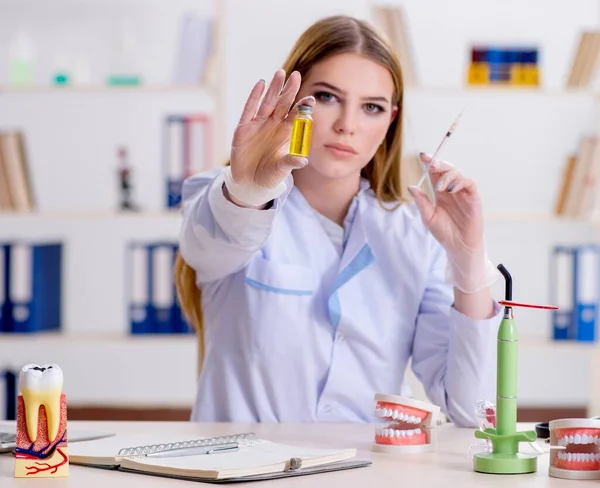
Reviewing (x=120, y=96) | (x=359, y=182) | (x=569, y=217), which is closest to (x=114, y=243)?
(x=120, y=96)

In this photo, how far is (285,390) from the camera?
1.85 metres

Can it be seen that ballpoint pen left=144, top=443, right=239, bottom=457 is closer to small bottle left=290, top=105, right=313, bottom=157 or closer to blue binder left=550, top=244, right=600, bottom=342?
small bottle left=290, top=105, right=313, bottom=157

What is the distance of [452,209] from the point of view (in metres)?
1.73

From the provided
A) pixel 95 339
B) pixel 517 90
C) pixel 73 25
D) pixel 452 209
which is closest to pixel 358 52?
pixel 452 209

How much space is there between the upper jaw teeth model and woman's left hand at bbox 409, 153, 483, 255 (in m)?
0.70

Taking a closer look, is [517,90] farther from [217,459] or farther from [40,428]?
[40,428]

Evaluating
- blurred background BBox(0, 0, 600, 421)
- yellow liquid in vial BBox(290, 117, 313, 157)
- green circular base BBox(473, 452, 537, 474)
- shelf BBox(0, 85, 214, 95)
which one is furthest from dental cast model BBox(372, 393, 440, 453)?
blurred background BBox(0, 0, 600, 421)

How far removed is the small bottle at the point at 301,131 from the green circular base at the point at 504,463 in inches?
18.5

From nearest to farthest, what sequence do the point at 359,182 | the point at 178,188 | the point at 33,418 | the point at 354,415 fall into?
1. the point at 33,418
2. the point at 354,415
3. the point at 359,182
4. the point at 178,188

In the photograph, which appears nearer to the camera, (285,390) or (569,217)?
(285,390)

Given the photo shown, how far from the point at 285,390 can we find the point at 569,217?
6.64ft

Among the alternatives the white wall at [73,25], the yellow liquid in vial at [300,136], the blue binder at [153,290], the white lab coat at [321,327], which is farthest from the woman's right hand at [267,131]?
the white wall at [73,25]

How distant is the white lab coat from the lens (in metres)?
1.80

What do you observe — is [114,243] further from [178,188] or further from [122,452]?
[122,452]
